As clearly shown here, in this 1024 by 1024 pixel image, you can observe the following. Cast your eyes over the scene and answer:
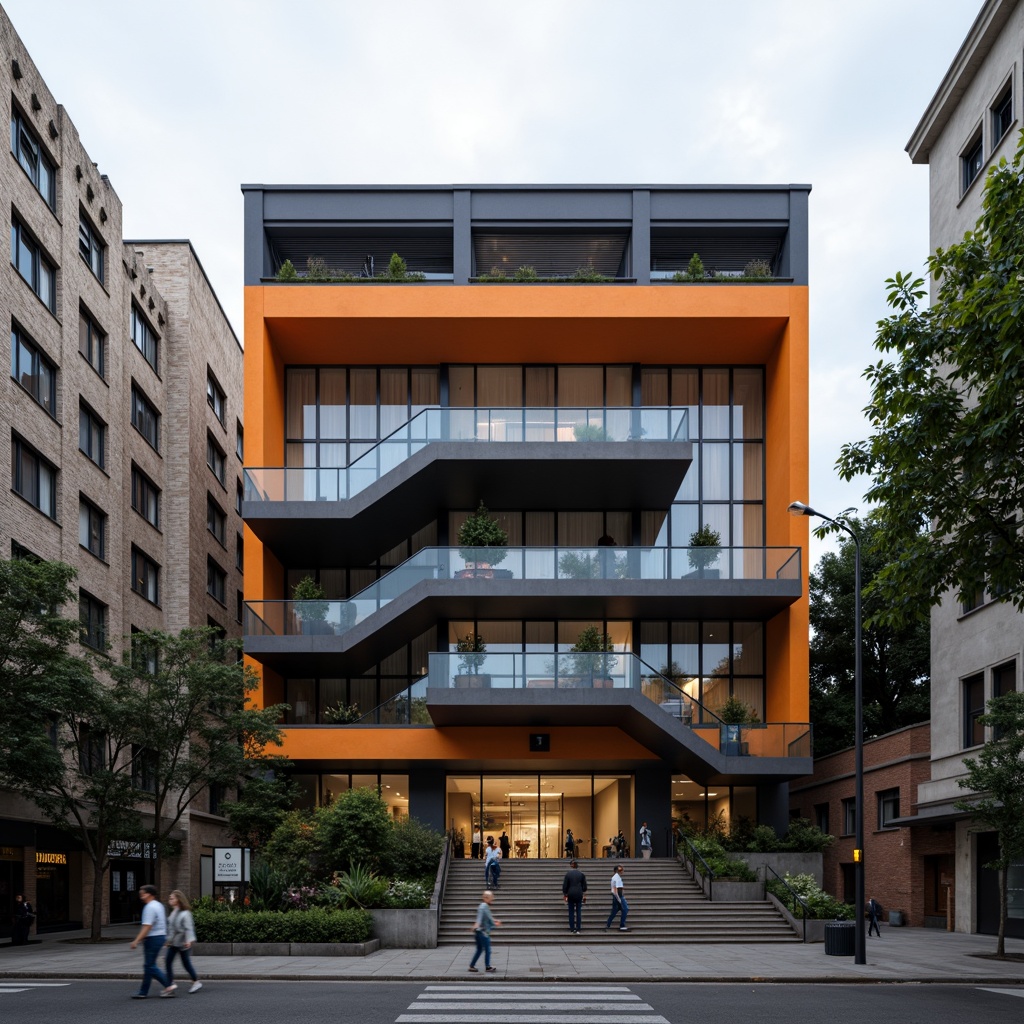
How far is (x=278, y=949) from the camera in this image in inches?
916

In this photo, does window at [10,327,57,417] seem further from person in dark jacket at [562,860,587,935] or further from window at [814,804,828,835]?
window at [814,804,828,835]

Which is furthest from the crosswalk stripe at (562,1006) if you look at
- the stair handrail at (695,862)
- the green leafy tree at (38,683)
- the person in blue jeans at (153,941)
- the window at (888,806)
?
the window at (888,806)

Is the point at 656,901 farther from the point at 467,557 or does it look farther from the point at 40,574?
the point at 40,574

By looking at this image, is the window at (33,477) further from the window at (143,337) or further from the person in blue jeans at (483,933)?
the person in blue jeans at (483,933)

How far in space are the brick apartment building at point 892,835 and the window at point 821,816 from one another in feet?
0.31

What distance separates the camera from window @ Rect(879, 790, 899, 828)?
1495 inches

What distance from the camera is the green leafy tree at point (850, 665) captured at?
51750 mm

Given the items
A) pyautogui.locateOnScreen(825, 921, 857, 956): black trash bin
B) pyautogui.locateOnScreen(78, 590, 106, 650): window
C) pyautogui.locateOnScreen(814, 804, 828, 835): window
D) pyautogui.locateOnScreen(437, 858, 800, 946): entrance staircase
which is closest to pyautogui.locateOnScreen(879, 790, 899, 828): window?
pyautogui.locateOnScreen(814, 804, 828, 835): window

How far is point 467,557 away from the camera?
34.4 metres

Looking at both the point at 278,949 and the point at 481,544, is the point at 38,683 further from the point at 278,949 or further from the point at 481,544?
the point at 481,544

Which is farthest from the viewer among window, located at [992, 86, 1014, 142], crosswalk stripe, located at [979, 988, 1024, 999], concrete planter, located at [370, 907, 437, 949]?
window, located at [992, 86, 1014, 142]

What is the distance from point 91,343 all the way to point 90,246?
319 cm

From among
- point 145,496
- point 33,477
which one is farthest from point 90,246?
point 145,496

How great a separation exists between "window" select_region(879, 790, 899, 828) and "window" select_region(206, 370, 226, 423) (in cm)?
3083
